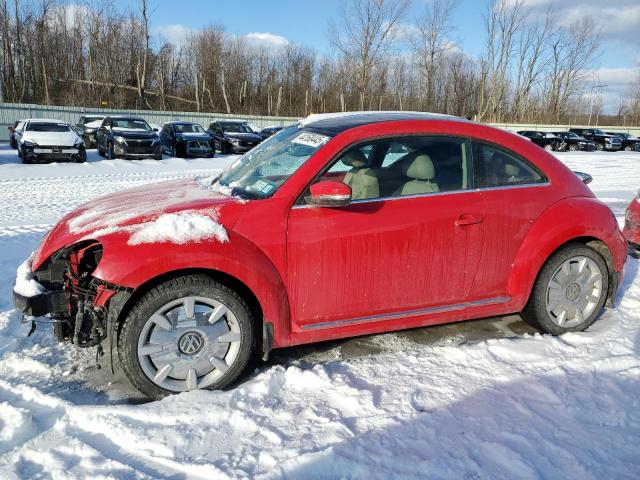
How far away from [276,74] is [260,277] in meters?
47.6

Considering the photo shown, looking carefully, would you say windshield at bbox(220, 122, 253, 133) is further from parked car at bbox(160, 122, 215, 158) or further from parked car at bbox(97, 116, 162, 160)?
parked car at bbox(97, 116, 162, 160)

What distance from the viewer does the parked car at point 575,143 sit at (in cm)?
3331

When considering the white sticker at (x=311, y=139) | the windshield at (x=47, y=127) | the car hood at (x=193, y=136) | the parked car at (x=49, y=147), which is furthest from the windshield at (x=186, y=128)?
the white sticker at (x=311, y=139)

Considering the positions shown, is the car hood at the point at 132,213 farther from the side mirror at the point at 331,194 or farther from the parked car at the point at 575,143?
the parked car at the point at 575,143

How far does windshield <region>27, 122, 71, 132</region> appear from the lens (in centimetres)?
1694

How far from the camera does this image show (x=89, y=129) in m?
21.5

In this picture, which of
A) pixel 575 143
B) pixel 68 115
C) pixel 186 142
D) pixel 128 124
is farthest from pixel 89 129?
pixel 575 143

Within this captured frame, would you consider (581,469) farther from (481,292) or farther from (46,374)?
(46,374)

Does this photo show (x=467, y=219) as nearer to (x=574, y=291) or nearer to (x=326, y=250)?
(x=326, y=250)

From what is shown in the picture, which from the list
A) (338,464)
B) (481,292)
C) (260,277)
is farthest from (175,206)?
(481,292)

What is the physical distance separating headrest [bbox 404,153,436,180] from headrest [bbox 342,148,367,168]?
1.11 feet

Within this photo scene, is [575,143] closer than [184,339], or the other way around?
[184,339]

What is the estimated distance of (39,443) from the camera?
8.43 ft

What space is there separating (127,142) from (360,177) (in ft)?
52.0
